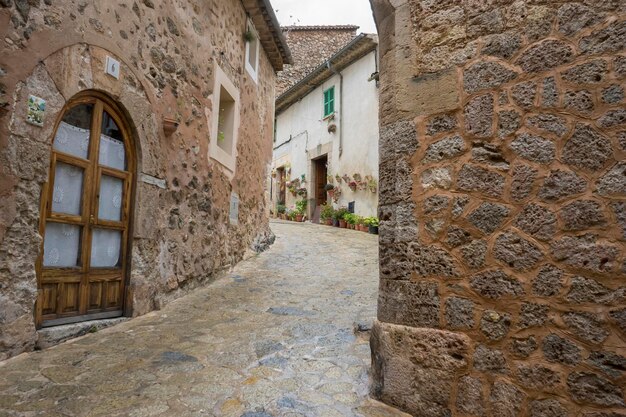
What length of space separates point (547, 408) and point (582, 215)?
2.83 ft

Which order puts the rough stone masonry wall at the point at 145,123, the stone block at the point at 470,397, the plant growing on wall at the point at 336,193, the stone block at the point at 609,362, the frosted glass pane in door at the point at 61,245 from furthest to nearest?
the plant growing on wall at the point at 336,193 < the frosted glass pane in door at the point at 61,245 < the rough stone masonry wall at the point at 145,123 < the stone block at the point at 470,397 < the stone block at the point at 609,362

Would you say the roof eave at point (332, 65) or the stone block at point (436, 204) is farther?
the roof eave at point (332, 65)

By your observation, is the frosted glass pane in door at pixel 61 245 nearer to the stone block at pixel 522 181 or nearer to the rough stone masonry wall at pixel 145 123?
the rough stone masonry wall at pixel 145 123

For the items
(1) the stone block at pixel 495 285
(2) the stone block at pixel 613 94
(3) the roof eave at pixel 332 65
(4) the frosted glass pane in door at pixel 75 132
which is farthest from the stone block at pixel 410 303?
(3) the roof eave at pixel 332 65

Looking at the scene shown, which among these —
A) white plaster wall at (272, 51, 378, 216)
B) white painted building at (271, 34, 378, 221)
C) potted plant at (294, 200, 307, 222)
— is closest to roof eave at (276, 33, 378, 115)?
white painted building at (271, 34, 378, 221)

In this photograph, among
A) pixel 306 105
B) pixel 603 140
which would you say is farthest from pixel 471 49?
pixel 306 105

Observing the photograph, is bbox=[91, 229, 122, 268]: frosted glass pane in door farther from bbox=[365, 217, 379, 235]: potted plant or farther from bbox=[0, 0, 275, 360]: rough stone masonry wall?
bbox=[365, 217, 379, 235]: potted plant

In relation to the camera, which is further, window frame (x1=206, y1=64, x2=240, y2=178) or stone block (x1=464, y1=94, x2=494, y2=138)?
window frame (x1=206, y1=64, x2=240, y2=178)

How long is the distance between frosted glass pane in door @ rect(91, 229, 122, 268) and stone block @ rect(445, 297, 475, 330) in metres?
2.95

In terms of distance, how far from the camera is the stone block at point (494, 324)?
1943 mm

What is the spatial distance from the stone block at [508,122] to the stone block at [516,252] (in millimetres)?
506

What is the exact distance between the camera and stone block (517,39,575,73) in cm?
190

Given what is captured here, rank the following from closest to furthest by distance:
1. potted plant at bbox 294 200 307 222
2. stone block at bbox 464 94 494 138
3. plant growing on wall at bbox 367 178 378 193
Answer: stone block at bbox 464 94 494 138
plant growing on wall at bbox 367 178 378 193
potted plant at bbox 294 200 307 222

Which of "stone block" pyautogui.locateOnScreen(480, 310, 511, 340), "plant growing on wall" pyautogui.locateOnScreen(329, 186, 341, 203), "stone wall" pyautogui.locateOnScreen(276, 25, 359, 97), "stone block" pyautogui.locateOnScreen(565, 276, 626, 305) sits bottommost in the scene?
"stone block" pyautogui.locateOnScreen(480, 310, 511, 340)
